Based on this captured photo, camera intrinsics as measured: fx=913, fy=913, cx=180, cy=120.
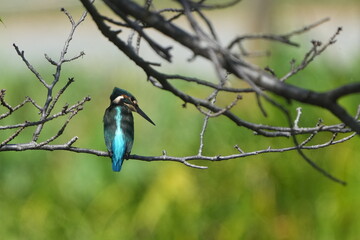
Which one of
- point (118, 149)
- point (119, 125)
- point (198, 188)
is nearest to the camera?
point (118, 149)

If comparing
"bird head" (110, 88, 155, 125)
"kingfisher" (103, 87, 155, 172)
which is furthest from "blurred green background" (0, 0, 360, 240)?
"bird head" (110, 88, 155, 125)

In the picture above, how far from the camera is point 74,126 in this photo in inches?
394

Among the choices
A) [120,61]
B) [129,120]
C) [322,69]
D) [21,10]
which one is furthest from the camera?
[21,10]

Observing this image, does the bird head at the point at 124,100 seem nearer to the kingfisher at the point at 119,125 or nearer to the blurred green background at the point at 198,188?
the kingfisher at the point at 119,125

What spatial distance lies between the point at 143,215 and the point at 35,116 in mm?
2971

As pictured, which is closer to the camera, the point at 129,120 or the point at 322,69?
the point at 129,120

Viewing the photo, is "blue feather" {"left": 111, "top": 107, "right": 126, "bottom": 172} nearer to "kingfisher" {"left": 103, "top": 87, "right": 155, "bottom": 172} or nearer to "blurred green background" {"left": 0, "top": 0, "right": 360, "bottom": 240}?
"kingfisher" {"left": 103, "top": 87, "right": 155, "bottom": 172}

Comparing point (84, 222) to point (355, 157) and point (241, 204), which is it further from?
point (355, 157)

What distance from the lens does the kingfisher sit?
5.30 metres

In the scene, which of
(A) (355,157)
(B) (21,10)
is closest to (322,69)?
(A) (355,157)

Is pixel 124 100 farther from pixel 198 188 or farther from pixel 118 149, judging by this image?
pixel 198 188

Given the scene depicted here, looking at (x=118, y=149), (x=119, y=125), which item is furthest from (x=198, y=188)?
(x=118, y=149)

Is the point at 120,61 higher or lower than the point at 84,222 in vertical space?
higher

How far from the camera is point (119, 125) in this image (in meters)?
5.46
